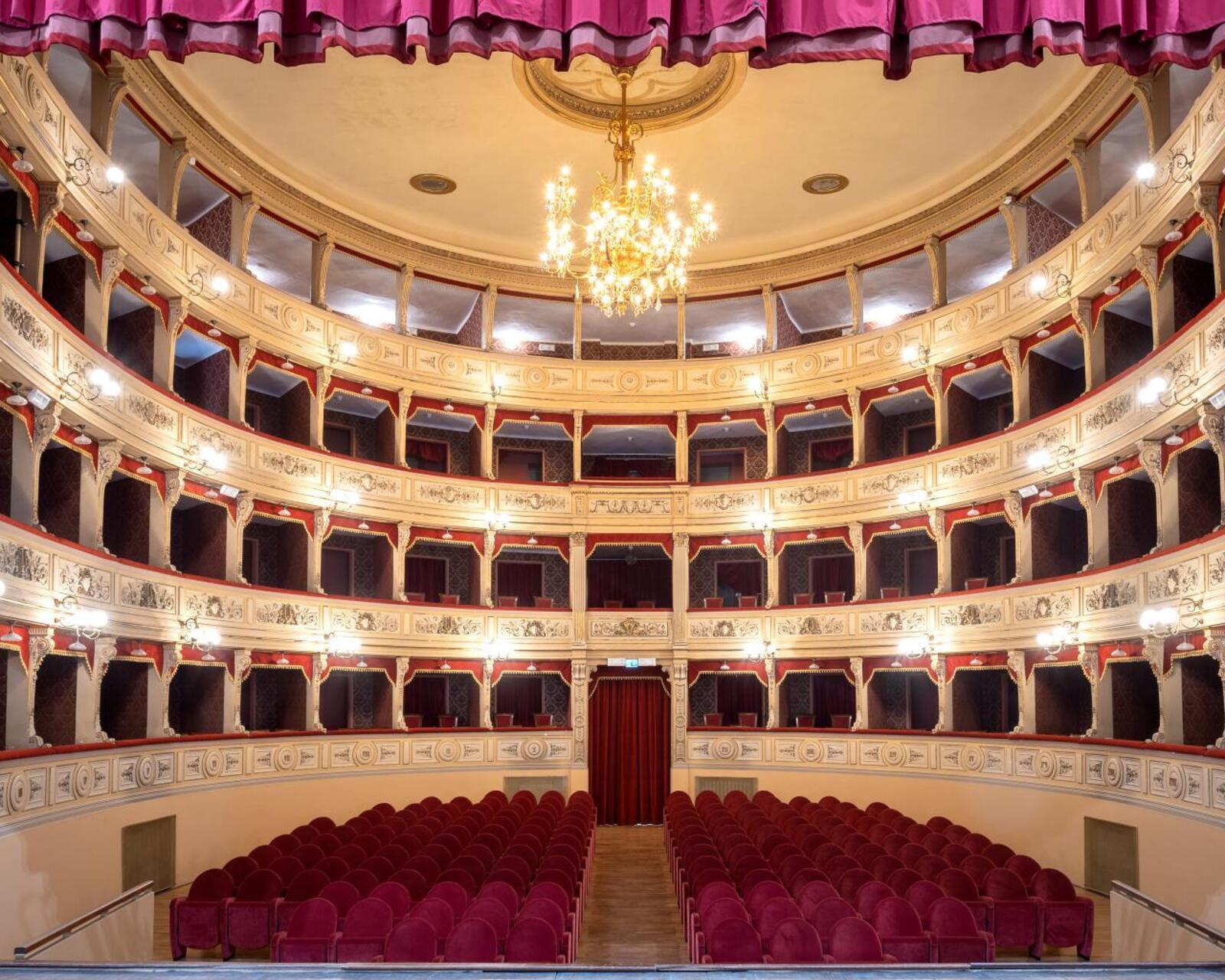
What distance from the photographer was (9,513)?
575 inches

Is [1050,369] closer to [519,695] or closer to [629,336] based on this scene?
[629,336]

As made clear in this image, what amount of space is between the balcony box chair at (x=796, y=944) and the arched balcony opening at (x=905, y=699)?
1573cm

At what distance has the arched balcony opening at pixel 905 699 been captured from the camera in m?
24.5

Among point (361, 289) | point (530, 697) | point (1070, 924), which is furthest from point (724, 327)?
point (1070, 924)

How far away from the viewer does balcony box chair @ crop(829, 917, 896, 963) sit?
29.3 feet

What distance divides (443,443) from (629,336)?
196 inches

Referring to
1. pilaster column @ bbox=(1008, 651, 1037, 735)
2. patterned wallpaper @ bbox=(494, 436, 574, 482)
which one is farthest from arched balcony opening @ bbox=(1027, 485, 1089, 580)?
patterned wallpaper @ bbox=(494, 436, 574, 482)

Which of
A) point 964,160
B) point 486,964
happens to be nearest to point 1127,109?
point 964,160

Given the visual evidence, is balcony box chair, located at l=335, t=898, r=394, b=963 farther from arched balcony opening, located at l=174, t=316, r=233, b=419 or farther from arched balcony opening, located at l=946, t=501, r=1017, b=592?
arched balcony opening, located at l=946, t=501, r=1017, b=592

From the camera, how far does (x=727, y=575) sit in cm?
2783

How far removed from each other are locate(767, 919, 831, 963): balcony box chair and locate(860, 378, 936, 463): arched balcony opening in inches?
655

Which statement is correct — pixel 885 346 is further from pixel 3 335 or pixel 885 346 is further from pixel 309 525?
pixel 3 335

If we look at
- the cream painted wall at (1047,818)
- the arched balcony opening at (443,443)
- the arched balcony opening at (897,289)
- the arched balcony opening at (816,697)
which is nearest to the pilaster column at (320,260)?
the arched balcony opening at (443,443)

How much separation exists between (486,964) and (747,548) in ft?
73.3
